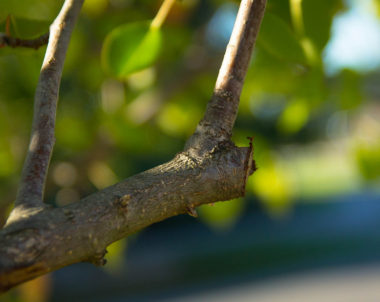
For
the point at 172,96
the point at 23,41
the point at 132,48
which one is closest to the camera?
the point at 23,41

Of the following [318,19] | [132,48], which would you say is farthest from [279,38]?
[132,48]

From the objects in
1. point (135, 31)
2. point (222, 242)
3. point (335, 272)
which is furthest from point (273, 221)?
point (135, 31)

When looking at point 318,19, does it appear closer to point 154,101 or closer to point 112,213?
point 112,213

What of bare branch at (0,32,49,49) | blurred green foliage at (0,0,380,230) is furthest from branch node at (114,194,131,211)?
blurred green foliage at (0,0,380,230)

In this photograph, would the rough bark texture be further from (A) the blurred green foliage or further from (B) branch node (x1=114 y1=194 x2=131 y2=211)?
(A) the blurred green foliage

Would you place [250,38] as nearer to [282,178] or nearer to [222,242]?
[282,178]
